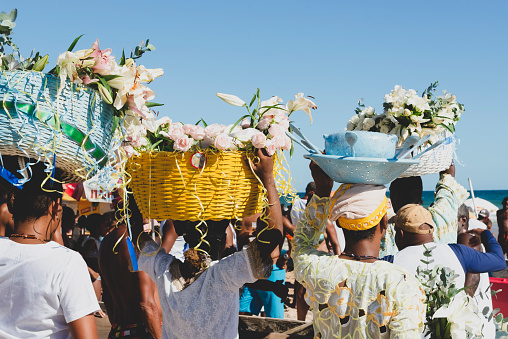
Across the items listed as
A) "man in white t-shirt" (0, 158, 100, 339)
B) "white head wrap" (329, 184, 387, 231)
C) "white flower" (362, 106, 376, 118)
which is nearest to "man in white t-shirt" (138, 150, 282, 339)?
"white head wrap" (329, 184, 387, 231)

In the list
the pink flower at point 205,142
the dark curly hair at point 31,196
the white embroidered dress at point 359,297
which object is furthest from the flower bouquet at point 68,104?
the white embroidered dress at point 359,297

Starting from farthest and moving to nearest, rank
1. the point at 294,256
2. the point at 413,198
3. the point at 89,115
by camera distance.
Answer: the point at 413,198 < the point at 294,256 < the point at 89,115

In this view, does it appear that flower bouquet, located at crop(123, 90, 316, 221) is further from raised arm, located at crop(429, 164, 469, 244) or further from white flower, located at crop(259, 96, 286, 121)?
raised arm, located at crop(429, 164, 469, 244)

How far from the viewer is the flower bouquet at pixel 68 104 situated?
2139 mm

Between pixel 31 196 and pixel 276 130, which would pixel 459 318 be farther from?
pixel 31 196

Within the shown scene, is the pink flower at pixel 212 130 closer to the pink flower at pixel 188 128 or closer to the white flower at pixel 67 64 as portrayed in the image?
the pink flower at pixel 188 128

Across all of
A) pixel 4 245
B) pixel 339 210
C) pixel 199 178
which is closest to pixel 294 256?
pixel 339 210

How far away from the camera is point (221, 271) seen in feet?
9.25

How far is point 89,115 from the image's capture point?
2.29 m

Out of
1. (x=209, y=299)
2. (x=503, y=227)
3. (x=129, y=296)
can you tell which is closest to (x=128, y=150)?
(x=209, y=299)

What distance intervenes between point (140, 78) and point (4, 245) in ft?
3.54

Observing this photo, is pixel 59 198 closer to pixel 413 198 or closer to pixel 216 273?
pixel 216 273

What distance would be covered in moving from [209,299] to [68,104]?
137cm

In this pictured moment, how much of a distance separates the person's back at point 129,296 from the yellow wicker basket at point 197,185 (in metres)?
1.07
